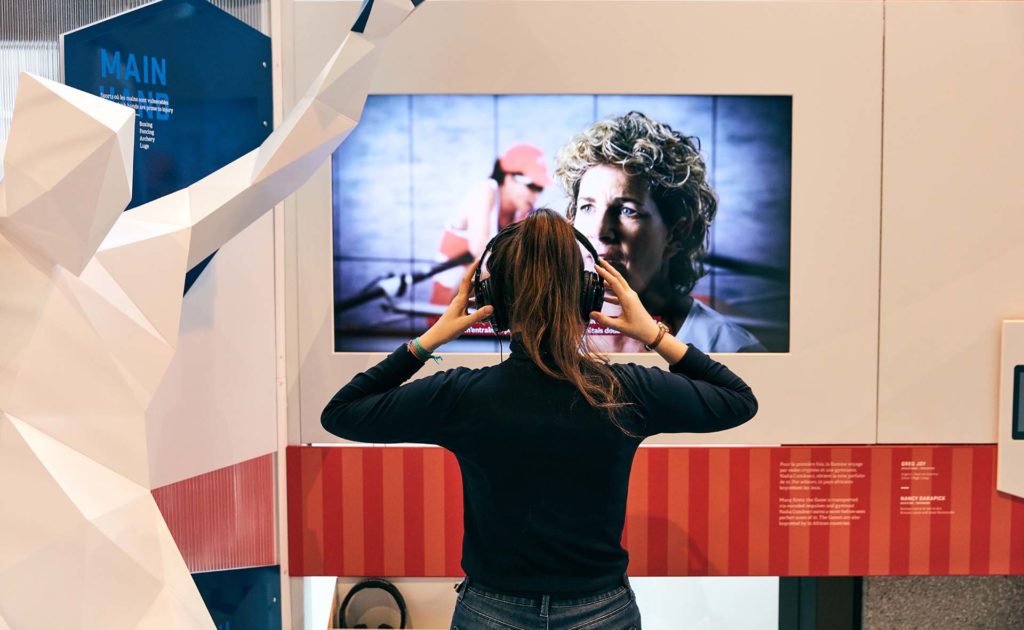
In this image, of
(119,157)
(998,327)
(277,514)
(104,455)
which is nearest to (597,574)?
(104,455)

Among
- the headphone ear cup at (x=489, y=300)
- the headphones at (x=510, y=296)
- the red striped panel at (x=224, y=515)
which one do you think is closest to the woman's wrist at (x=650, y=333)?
the headphones at (x=510, y=296)

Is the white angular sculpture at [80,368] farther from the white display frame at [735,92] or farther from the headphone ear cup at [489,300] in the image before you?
the white display frame at [735,92]

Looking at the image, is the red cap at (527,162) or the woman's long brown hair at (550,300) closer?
the woman's long brown hair at (550,300)

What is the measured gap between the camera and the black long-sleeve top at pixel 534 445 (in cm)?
134

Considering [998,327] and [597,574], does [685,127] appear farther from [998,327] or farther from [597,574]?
[597,574]

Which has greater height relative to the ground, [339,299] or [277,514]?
[339,299]

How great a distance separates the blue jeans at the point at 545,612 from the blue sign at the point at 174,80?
917mm

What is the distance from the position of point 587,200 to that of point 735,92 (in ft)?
1.58

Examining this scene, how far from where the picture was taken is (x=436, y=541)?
230 centimetres

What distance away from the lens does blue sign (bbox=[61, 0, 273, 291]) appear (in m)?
1.59

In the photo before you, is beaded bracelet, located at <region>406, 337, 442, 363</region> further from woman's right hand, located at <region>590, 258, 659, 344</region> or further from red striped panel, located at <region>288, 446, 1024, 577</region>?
red striped panel, located at <region>288, 446, 1024, 577</region>

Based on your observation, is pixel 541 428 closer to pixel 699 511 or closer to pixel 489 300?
pixel 489 300

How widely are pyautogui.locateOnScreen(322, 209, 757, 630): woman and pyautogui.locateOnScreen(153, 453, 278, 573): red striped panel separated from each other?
667mm

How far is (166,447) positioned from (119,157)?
0.86m
